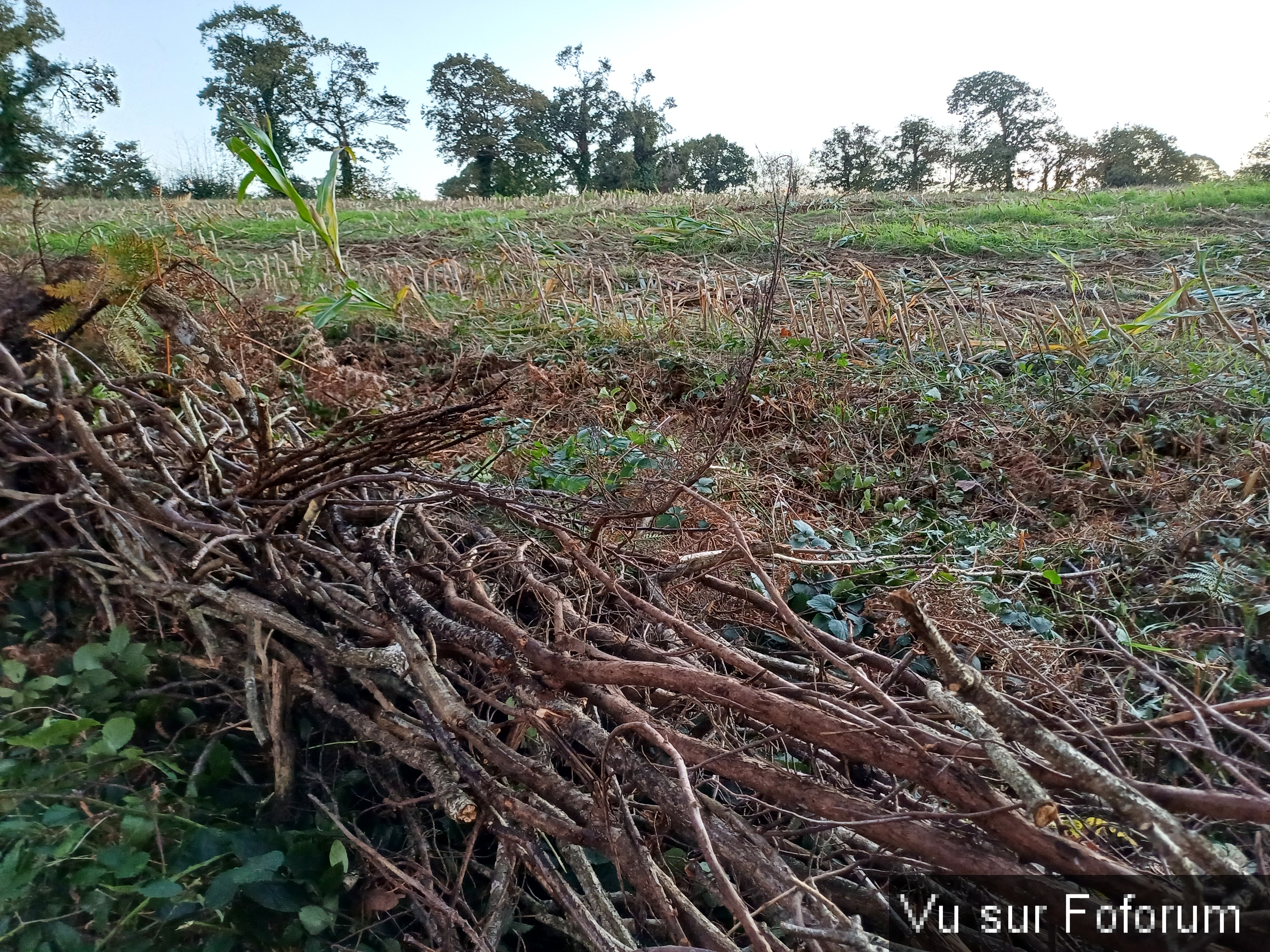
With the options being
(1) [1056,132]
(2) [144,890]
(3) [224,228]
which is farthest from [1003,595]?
(1) [1056,132]

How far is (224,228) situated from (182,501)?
23.9ft

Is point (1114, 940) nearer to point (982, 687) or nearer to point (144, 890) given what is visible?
point (982, 687)

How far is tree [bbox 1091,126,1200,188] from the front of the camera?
776 inches

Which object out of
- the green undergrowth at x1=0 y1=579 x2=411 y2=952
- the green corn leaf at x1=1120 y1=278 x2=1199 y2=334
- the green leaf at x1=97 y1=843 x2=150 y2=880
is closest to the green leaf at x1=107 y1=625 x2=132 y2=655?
the green undergrowth at x1=0 y1=579 x2=411 y2=952

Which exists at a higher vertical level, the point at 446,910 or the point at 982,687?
the point at 982,687

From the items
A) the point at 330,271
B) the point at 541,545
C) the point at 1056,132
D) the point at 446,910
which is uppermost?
the point at 1056,132

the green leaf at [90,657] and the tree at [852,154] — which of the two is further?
the tree at [852,154]

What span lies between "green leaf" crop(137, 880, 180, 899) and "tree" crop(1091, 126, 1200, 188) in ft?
78.5

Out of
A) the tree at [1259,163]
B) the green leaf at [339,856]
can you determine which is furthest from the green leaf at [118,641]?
the tree at [1259,163]

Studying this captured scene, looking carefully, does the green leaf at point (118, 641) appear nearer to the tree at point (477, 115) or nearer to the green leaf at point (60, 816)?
the green leaf at point (60, 816)

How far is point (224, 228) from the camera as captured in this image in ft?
24.7

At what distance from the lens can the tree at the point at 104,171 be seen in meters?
7.17

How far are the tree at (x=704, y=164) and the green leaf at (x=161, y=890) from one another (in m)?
23.7

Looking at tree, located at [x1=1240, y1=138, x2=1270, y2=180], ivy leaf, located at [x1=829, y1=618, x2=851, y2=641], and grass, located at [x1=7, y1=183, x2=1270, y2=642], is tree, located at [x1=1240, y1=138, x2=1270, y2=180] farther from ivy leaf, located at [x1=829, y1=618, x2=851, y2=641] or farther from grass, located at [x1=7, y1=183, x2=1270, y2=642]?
ivy leaf, located at [x1=829, y1=618, x2=851, y2=641]
